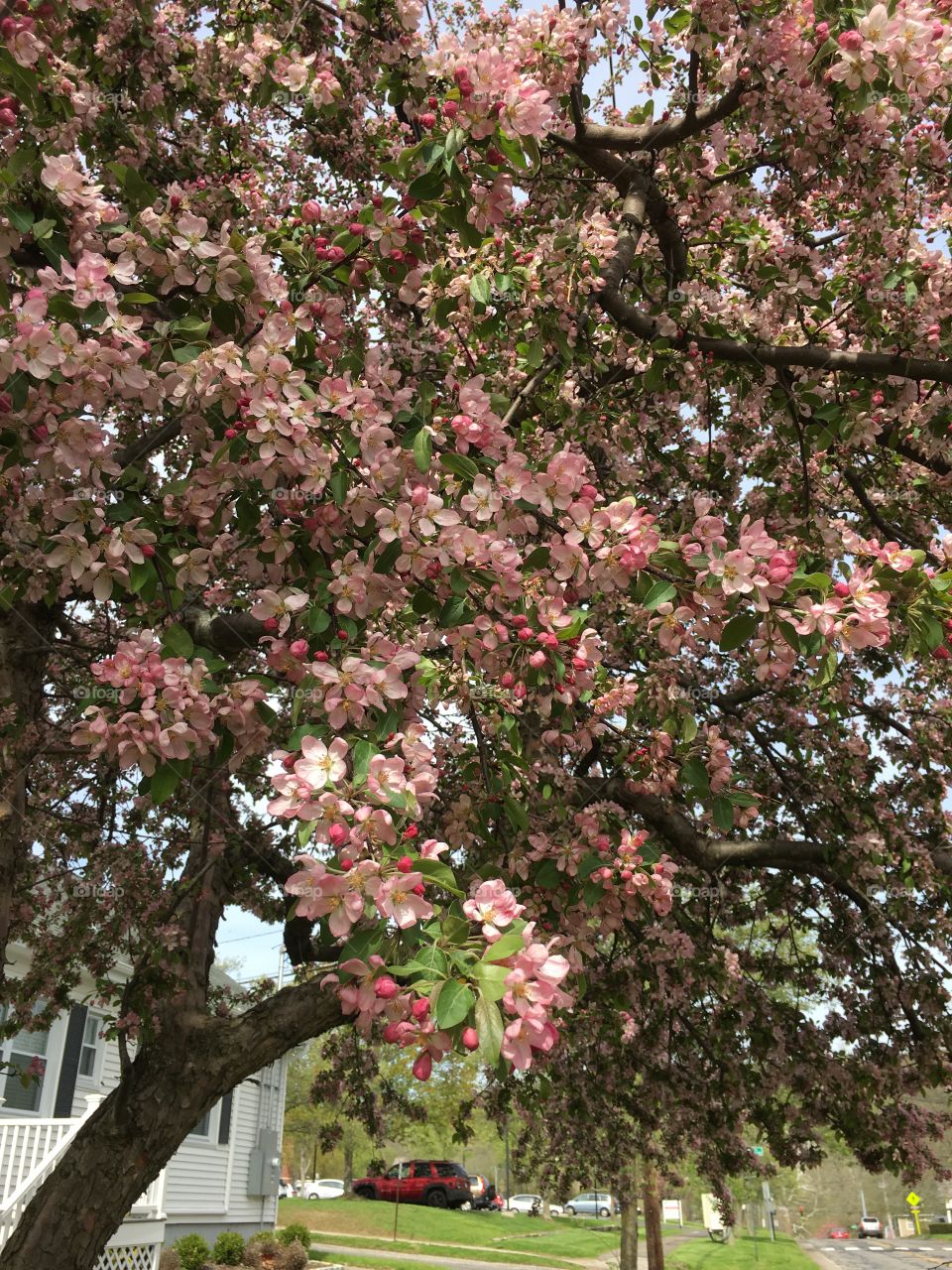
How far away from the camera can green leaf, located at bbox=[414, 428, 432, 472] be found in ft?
8.14

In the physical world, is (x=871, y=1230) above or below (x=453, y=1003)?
below

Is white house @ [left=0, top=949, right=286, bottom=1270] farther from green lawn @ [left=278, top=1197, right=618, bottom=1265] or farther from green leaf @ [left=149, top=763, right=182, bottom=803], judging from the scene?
green lawn @ [left=278, top=1197, right=618, bottom=1265]

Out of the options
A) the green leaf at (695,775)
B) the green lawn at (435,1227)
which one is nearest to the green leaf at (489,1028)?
the green leaf at (695,775)

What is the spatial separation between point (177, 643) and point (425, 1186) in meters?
37.0

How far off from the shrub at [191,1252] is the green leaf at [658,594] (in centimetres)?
1501

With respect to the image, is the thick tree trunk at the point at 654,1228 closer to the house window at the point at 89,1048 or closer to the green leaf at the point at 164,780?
the house window at the point at 89,1048

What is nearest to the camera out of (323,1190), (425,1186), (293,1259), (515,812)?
(515,812)

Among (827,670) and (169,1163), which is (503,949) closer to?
(827,670)

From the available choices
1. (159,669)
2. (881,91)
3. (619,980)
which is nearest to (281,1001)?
(619,980)

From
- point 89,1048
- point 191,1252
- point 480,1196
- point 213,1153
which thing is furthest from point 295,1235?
point 480,1196

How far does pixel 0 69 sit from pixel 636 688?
283 centimetres

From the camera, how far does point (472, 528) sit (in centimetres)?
263

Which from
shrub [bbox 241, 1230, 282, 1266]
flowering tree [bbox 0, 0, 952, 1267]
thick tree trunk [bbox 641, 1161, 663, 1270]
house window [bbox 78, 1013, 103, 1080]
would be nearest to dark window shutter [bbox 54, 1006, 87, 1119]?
house window [bbox 78, 1013, 103, 1080]

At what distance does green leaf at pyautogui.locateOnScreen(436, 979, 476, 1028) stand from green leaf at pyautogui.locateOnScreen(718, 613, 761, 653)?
4.02 ft
